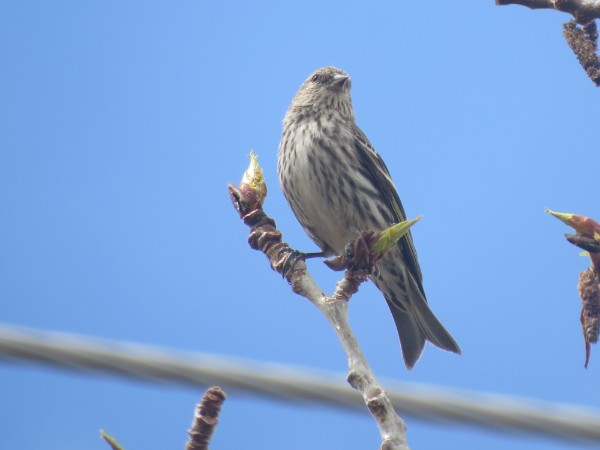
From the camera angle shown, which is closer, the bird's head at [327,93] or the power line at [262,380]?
the power line at [262,380]

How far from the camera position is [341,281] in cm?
246

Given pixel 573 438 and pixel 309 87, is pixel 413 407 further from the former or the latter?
pixel 309 87

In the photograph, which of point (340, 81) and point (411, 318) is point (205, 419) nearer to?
point (411, 318)

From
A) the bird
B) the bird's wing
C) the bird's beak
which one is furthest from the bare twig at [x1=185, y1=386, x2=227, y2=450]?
the bird's beak

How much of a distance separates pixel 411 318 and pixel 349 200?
1.03 meters

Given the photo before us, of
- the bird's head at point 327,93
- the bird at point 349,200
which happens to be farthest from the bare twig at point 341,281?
the bird's head at point 327,93

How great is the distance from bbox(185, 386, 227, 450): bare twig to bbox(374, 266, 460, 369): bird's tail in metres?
4.39

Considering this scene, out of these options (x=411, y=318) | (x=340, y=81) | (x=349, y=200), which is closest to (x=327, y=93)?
(x=340, y=81)

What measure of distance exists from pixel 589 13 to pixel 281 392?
2752 mm

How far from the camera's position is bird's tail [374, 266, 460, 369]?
614 cm

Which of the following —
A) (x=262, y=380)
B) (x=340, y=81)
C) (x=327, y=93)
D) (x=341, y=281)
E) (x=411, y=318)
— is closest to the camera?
(x=341, y=281)

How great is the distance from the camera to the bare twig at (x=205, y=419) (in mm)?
1657

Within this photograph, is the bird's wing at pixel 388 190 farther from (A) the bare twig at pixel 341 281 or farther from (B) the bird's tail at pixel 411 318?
Answer: (A) the bare twig at pixel 341 281

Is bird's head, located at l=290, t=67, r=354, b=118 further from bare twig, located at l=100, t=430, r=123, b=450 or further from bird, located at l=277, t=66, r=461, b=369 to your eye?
bare twig, located at l=100, t=430, r=123, b=450
